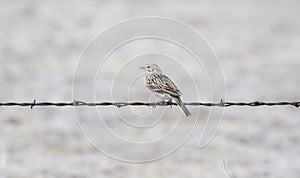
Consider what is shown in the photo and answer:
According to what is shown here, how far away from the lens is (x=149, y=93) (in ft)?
47.4

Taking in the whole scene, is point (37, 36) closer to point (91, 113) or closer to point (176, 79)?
point (176, 79)

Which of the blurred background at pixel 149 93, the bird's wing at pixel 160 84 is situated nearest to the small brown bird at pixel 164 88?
the bird's wing at pixel 160 84

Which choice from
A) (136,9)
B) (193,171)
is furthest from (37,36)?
(193,171)

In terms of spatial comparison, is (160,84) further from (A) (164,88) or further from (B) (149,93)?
(B) (149,93)

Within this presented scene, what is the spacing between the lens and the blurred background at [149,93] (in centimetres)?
1044

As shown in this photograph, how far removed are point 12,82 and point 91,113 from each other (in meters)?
2.75

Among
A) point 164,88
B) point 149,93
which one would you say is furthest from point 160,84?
point 149,93

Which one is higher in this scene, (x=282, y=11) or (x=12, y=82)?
(x=282, y=11)

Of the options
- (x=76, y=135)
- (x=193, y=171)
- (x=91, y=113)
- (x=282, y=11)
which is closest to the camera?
(x=193, y=171)

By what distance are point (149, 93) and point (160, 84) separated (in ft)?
23.7

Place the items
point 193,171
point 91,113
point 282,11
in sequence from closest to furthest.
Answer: point 193,171 < point 91,113 < point 282,11

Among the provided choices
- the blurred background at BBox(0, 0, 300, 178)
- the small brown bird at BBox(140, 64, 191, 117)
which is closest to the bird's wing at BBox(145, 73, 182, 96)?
the small brown bird at BBox(140, 64, 191, 117)

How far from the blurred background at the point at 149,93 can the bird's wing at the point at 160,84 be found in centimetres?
264

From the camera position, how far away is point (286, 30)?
21297mm
